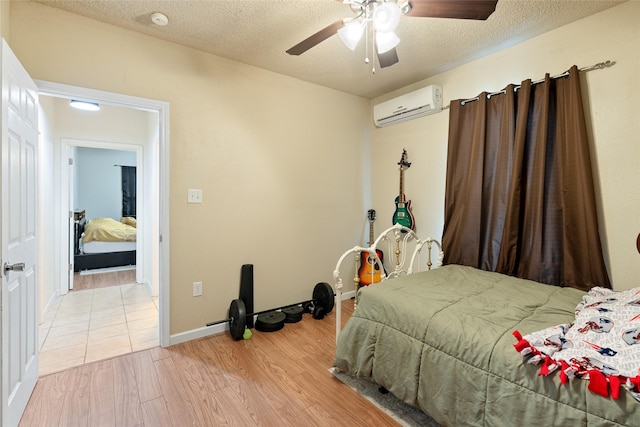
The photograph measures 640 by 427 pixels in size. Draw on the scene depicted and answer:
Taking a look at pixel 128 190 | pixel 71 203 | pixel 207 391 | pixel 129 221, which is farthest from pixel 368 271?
pixel 128 190

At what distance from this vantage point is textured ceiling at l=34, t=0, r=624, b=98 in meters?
1.97

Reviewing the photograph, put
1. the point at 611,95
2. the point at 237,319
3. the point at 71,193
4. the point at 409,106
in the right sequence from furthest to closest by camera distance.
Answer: the point at 71,193 → the point at 409,106 → the point at 237,319 → the point at 611,95

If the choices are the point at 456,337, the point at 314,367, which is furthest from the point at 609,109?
the point at 314,367

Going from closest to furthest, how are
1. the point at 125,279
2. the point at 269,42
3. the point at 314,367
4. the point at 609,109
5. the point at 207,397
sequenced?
the point at 207,397, the point at 609,109, the point at 314,367, the point at 269,42, the point at 125,279

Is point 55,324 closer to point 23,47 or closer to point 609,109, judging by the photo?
point 23,47

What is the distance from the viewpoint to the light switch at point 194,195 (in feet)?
8.33

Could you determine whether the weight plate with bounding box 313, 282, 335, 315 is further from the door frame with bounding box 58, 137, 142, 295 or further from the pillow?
the pillow

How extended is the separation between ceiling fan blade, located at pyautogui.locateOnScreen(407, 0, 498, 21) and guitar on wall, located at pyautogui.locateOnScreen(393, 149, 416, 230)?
1851 millimetres

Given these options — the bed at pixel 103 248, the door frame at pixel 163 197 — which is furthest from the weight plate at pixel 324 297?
the bed at pixel 103 248

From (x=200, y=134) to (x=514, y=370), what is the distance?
2615 mm

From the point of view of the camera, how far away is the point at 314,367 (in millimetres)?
2178

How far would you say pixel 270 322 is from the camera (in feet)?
9.05

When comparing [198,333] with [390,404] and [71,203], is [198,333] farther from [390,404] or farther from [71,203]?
[71,203]

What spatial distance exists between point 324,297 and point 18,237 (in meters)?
2.36
